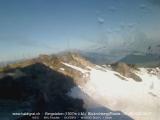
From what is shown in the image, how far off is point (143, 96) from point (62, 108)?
2.49 meters

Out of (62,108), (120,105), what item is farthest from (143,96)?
(62,108)

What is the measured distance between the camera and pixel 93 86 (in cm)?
976

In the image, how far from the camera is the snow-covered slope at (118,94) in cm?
885

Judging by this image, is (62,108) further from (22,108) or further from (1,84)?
(1,84)

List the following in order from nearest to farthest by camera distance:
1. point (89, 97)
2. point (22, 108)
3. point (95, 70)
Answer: point (22, 108) → point (89, 97) → point (95, 70)

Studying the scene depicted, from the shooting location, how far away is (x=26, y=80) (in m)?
8.87

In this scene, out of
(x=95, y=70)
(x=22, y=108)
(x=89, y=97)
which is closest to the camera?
(x=22, y=108)

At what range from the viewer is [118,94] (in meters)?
9.24

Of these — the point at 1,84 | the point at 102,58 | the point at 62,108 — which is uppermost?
the point at 102,58

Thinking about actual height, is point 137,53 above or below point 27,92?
above

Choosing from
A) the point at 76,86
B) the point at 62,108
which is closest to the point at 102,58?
the point at 76,86

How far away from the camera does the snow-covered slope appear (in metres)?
8.85

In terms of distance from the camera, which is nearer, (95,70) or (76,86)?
(76,86)

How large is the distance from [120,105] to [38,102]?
190cm
